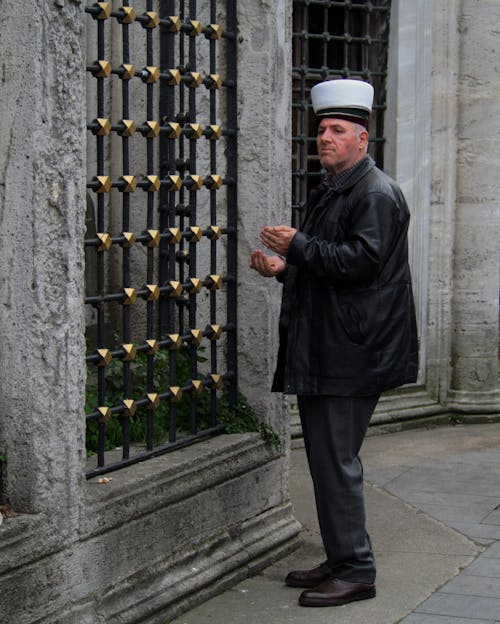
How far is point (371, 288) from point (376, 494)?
2.09 metres

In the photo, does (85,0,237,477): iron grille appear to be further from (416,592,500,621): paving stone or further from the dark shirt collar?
(416,592,500,621): paving stone

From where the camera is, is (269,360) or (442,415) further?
(442,415)

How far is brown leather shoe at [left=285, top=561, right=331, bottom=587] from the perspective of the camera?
567 centimetres

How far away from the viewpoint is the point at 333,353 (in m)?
5.39

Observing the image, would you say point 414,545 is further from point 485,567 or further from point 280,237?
point 280,237

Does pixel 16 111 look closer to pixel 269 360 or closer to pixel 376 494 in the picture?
pixel 269 360

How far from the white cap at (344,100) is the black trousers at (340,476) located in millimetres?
1055

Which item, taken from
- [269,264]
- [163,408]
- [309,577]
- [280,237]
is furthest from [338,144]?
[309,577]

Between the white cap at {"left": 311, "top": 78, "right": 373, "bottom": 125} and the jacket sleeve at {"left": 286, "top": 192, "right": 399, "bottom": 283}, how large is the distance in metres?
0.34

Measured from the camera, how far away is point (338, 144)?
215 inches

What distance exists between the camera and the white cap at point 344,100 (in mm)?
5430

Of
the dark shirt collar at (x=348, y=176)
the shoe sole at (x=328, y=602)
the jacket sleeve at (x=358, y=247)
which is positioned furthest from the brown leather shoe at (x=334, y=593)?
the dark shirt collar at (x=348, y=176)

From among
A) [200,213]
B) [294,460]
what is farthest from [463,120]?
[200,213]

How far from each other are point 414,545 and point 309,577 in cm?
76
